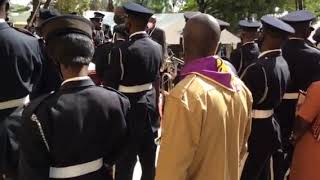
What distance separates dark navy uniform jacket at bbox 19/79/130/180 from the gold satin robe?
35cm

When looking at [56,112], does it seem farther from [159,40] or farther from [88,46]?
[159,40]

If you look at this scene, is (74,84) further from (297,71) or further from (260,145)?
(297,71)

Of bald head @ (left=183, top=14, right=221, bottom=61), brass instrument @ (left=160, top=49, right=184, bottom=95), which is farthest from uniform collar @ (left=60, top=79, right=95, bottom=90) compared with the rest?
brass instrument @ (left=160, top=49, right=184, bottom=95)

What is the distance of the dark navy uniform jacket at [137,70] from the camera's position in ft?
16.5

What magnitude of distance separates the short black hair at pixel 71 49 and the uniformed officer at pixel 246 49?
14.5ft

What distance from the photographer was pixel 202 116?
282 centimetres

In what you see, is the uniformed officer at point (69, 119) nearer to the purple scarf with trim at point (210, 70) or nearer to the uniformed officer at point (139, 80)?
the purple scarf with trim at point (210, 70)

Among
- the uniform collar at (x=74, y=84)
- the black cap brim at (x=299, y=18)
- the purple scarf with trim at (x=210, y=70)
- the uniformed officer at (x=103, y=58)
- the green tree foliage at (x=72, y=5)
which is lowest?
the green tree foliage at (x=72, y=5)

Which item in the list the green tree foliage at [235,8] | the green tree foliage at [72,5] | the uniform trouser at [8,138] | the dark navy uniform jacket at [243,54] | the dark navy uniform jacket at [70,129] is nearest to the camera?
the dark navy uniform jacket at [70,129]

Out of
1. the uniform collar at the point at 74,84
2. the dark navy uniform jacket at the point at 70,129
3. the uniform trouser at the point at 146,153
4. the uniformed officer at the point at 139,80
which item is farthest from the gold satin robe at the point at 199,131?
the uniform trouser at the point at 146,153

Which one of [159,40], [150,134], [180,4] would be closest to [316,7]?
[180,4]

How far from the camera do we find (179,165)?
9.28 ft

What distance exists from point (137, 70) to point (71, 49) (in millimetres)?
2231

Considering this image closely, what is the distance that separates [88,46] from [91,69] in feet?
10.2
